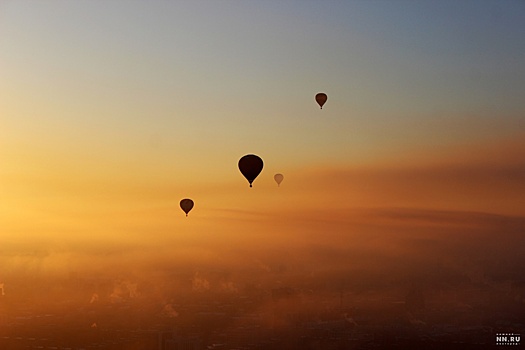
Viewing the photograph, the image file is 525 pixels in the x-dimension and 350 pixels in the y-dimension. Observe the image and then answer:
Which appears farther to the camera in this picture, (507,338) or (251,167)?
(507,338)

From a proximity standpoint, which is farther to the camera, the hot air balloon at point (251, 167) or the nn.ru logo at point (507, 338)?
the nn.ru logo at point (507, 338)

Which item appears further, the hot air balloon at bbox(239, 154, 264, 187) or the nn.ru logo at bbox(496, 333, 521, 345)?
the nn.ru logo at bbox(496, 333, 521, 345)

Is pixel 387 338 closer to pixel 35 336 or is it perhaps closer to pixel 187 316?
pixel 187 316

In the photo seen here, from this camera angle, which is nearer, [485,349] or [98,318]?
[485,349]

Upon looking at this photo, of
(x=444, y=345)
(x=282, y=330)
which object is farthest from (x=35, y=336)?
(x=444, y=345)
